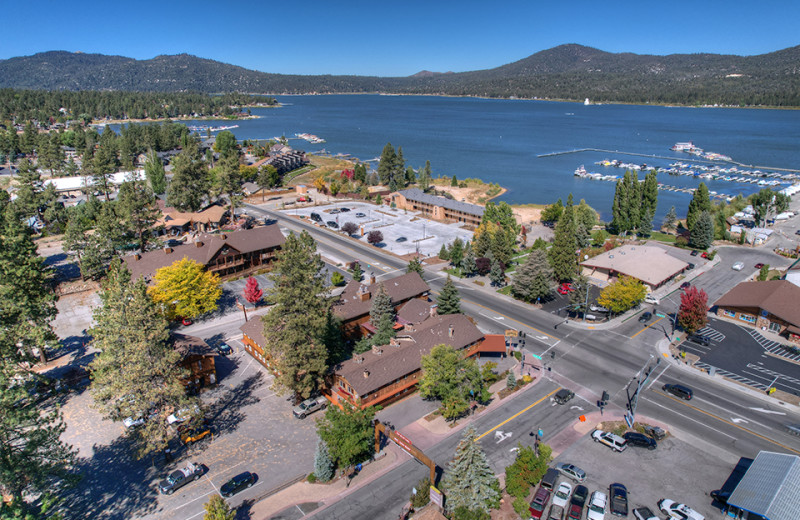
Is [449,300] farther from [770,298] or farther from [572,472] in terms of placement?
[770,298]

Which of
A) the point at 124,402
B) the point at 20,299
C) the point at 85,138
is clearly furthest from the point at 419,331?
the point at 85,138

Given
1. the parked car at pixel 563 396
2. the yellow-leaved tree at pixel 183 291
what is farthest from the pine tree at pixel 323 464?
the yellow-leaved tree at pixel 183 291

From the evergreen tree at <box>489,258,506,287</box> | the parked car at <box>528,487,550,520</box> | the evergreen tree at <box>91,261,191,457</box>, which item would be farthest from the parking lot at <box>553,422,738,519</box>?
the evergreen tree at <box>489,258,506,287</box>

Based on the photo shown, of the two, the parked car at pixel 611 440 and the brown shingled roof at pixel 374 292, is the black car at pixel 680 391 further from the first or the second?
the brown shingled roof at pixel 374 292

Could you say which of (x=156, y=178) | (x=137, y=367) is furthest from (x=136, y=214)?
(x=137, y=367)

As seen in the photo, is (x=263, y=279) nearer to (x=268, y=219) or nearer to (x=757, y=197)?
(x=268, y=219)

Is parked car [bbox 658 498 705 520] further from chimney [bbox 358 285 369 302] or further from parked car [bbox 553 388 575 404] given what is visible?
chimney [bbox 358 285 369 302]
